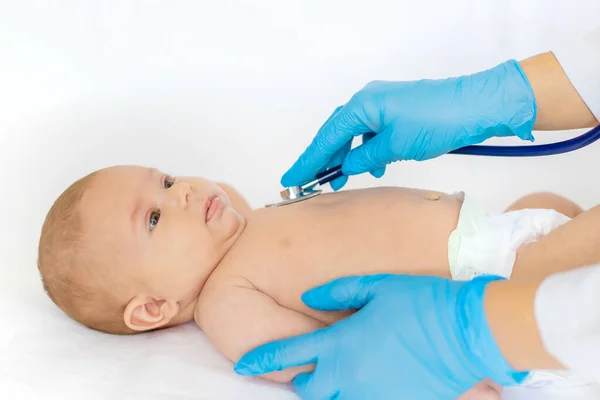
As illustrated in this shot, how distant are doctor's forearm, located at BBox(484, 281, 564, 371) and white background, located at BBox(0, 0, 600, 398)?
1017mm

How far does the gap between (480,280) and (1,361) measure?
107 cm

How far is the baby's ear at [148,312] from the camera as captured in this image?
57.4 inches

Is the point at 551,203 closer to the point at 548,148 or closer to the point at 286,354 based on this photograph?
the point at 548,148

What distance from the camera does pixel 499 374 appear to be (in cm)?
107

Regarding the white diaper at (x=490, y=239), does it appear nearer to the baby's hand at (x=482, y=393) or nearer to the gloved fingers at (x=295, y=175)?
the baby's hand at (x=482, y=393)

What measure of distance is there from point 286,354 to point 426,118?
2.11 ft

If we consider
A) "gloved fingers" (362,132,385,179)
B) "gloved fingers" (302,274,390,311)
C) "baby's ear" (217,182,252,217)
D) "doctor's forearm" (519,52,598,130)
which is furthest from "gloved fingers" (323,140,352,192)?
"doctor's forearm" (519,52,598,130)

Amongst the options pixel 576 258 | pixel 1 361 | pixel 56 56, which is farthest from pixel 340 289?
pixel 56 56

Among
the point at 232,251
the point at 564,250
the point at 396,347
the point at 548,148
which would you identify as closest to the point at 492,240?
the point at 564,250

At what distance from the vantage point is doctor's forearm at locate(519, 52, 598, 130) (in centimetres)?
146

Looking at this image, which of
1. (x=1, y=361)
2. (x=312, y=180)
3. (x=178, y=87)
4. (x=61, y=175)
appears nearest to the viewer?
(x=1, y=361)

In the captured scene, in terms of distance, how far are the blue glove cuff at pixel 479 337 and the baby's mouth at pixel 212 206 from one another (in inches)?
25.6

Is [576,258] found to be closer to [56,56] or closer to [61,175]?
[61,175]

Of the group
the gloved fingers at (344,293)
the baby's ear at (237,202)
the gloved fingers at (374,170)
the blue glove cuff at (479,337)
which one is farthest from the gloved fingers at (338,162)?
the blue glove cuff at (479,337)
